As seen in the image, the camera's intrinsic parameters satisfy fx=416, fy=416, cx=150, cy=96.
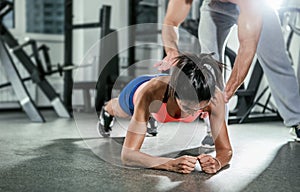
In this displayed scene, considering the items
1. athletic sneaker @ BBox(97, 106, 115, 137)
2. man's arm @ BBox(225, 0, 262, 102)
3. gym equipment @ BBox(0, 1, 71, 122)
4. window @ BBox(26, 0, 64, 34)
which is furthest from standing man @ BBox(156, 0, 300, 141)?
window @ BBox(26, 0, 64, 34)

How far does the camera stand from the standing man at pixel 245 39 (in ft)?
5.04

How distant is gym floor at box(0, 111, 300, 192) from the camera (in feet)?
4.46

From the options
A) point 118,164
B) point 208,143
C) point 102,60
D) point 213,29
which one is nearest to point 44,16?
point 102,60

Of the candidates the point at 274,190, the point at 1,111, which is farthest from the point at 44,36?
the point at 274,190

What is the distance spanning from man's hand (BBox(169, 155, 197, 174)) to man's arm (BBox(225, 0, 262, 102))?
31 cm

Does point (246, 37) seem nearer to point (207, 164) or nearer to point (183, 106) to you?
point (183, 106)

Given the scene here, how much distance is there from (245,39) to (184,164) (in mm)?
507

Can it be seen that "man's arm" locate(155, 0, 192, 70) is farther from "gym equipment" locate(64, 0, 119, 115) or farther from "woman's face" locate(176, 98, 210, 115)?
"gym equipment" locate(64, 0, 119, 115)

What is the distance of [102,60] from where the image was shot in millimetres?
4082

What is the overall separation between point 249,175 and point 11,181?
0.85 metres

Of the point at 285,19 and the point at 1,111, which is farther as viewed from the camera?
the point at 1,111

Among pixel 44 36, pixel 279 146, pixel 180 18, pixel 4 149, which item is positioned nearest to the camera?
pixel 180 18

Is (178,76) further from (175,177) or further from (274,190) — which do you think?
(274,190)

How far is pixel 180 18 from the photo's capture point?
178 cm
